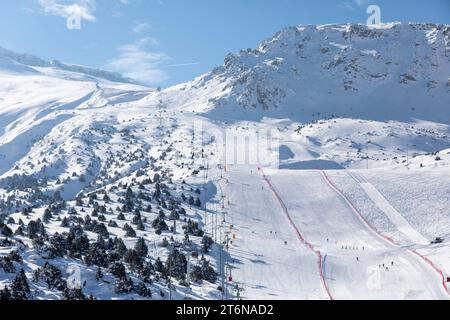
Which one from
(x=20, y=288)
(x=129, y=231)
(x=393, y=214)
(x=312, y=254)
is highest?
(x=20, y=288)

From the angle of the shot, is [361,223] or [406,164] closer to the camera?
[361,223]

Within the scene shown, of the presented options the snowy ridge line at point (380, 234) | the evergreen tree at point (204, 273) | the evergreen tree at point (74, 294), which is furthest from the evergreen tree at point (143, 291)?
the snowy ridge line at point (380, 234)

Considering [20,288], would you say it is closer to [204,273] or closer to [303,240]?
→ [204,273]

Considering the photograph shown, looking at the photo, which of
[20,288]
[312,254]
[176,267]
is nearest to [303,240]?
[312,254]

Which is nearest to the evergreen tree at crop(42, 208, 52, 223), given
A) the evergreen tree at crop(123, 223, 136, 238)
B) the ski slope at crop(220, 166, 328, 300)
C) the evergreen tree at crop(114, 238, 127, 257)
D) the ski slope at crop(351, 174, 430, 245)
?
the evergreen tree at crop(123, 223, 136, 238)

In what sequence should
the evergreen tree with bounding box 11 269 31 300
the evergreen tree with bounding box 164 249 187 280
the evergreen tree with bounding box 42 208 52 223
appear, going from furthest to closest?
the evergreen tree with bounding box 42 208 52 223 < the evergreen tree with bounding box 164 249 187 280 < the evergreen tree with bounding box 11 269 31 300

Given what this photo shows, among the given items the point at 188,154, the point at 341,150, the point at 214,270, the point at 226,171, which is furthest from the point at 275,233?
the point at 341,150

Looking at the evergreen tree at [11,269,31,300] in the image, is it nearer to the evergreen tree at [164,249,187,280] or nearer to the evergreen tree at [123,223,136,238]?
the evergreen tree at [164,249,187,280]

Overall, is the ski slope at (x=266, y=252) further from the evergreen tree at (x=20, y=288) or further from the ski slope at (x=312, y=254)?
the evergreen tree at (x=20, y=288)
